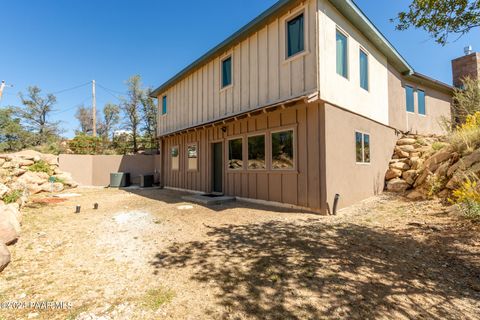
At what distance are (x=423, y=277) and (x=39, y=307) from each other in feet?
13.8

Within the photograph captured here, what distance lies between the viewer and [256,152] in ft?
24.4

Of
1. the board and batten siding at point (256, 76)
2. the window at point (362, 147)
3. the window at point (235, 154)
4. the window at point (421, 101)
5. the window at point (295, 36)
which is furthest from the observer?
the window at point (421, 101)

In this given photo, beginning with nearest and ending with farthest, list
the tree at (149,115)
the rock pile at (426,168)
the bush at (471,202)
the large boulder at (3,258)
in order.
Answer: the large boulder at (3,258), the bush at (471,202), the rock pile at (426,168), the tree at (149,115)

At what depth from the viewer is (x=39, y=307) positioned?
7.34 feet

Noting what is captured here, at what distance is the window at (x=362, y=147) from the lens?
714 cm

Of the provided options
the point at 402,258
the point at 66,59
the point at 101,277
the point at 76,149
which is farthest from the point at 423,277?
the point at 66,59

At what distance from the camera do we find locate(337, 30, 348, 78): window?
654 cm

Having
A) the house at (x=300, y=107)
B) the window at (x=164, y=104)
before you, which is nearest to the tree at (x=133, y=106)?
the window at (x=164, y=104)

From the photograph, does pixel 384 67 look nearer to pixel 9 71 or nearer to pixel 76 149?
pixel 76 149

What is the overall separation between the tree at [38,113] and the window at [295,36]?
925 inches

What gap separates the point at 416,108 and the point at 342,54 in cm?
759

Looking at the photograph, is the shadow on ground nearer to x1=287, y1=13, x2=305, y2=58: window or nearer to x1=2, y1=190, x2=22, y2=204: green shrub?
x1=287, y1=13, x2=305, y2=58: window

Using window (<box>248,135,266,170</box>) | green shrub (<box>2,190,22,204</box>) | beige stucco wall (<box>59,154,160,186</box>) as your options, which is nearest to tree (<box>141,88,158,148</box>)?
beige stucco wall (<box>59,154,160,186</box>)

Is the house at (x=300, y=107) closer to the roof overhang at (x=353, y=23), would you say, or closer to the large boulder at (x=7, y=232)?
the roof overhang at (x=353, y=23)
